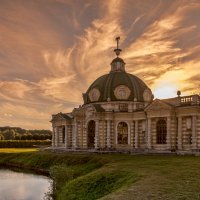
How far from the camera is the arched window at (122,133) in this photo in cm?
5206

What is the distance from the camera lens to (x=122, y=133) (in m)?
52.3

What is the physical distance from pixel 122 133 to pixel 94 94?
9282 mm

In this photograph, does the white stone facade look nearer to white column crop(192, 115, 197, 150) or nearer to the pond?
white column crop(192, 115, 197, 150)

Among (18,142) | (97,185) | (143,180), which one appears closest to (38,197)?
(97,185)

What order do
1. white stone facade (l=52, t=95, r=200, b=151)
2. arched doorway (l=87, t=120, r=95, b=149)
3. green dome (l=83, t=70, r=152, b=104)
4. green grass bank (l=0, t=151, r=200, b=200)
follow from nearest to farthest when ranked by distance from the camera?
green grass bank (l=0, t=151, r=200, b=200) < white stone facade (l=52, t=95, r=200, b=151) < arched doorway (l=87, t=120, r=95, b=149) < green dome (l=83, t=70, r=152, b=104)

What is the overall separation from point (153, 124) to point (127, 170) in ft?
66.1

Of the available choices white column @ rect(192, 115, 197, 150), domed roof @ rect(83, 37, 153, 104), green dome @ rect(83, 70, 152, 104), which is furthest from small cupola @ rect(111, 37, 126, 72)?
white column @ rect(192, 115, 197, 150)

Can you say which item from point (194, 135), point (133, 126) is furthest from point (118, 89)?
point (194, 135)

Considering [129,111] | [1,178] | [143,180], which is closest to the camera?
[143,180]

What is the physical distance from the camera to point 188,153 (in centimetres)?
4056

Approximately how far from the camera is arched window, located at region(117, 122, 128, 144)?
52062 millimetres

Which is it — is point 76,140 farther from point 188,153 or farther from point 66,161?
point 188,153

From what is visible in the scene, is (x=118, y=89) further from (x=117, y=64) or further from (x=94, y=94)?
(x=117, y=64)

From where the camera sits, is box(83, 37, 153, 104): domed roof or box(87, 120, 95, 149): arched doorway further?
box(83, 37, 153, 104): domed roof
